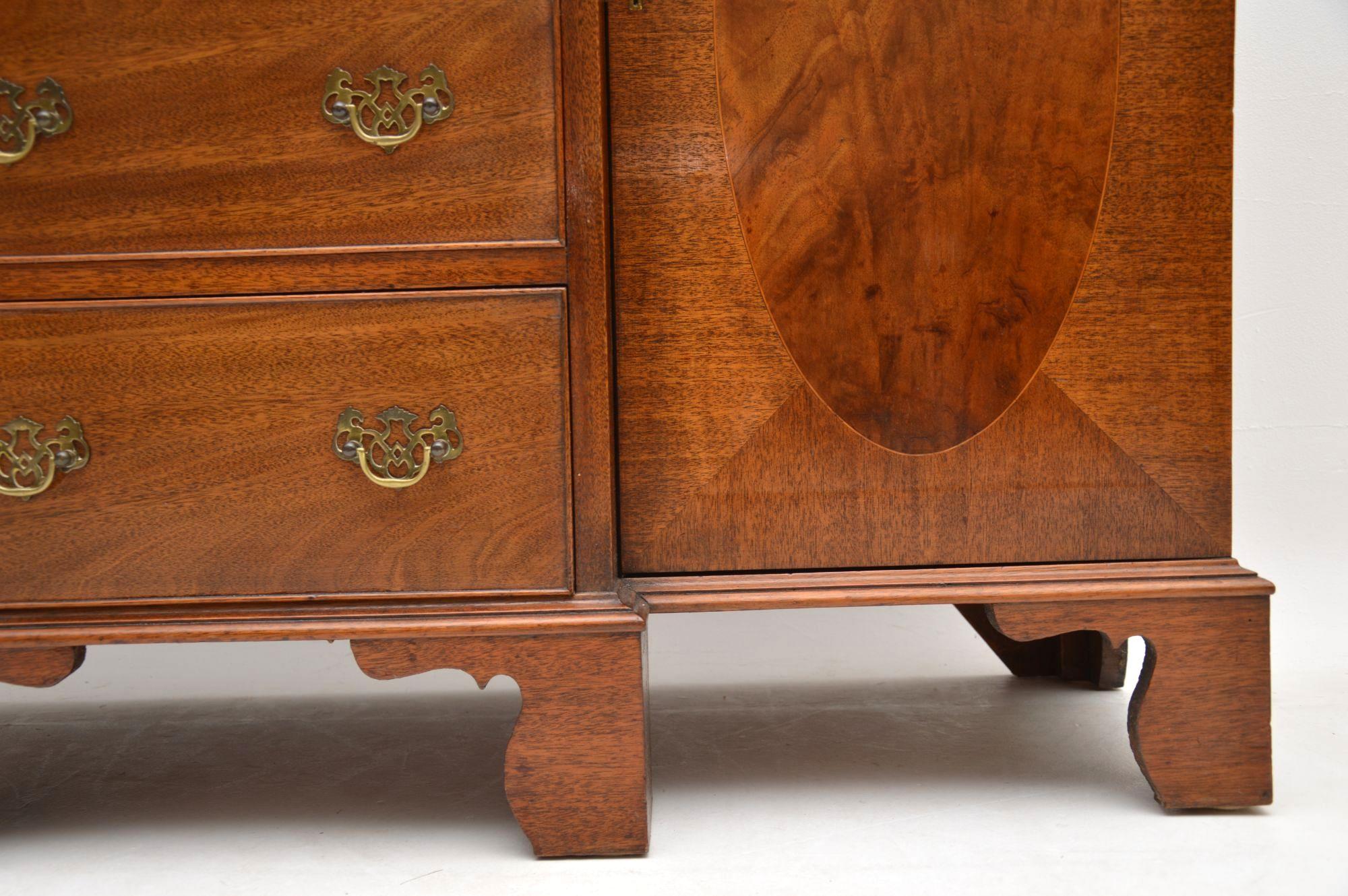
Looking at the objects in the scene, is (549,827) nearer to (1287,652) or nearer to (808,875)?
(808,875)

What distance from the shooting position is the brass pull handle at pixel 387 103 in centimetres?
96

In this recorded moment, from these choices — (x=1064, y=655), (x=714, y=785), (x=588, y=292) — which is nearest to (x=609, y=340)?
(x=588, y=292)

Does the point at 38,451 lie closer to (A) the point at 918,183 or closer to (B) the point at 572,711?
(B) the point at 572,711

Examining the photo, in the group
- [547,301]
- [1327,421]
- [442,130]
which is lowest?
[1327,421]

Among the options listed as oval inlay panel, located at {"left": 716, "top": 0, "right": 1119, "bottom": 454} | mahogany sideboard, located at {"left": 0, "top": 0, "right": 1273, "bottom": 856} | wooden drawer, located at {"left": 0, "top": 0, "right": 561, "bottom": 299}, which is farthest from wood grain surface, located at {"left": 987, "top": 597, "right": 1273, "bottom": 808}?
wooden drawer, located at {"left": 0, "top": 0, "right": 561, "bottom": 299}

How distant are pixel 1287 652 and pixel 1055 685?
318 mm

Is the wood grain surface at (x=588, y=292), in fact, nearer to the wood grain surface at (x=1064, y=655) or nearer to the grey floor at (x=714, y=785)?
the grey floor at (x=714, y=785)

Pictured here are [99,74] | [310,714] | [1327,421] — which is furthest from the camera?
[1327,421]

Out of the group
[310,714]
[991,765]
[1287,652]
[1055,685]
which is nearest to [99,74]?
[310,714]

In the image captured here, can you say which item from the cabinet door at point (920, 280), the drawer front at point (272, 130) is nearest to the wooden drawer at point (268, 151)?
the drawer front at point (272, 130)

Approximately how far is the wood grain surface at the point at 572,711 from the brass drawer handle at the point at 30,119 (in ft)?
1.53

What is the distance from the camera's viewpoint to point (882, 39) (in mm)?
→ 1023

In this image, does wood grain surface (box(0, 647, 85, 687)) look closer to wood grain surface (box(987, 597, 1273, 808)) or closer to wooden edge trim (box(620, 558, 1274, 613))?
wooden edge trim (box(620, 558, 1274, 613))

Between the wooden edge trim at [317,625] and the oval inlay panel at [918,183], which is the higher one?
the oval inlay panel at [918,183]
